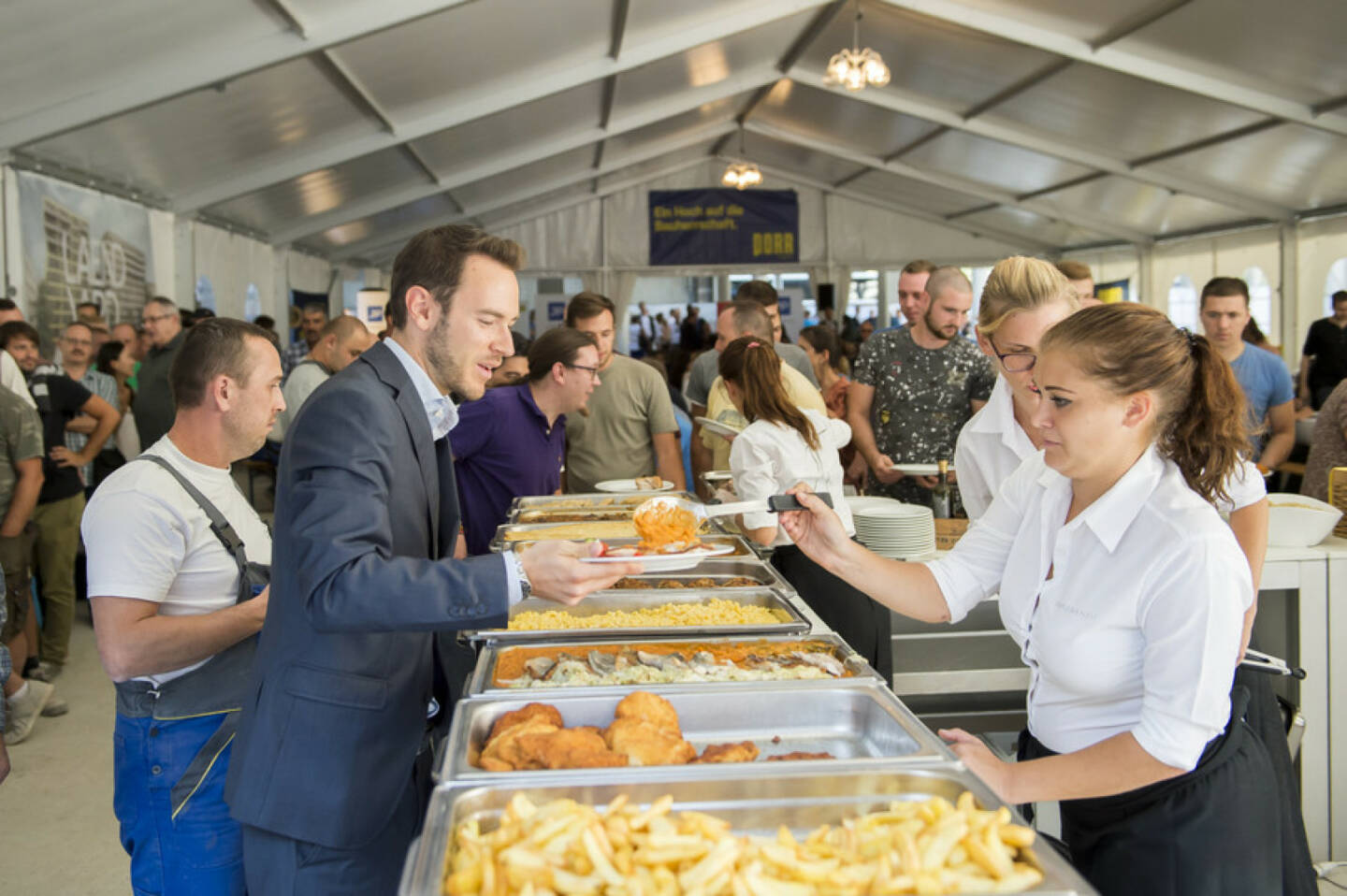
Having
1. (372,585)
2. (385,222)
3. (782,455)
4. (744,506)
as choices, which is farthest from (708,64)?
(372,585)

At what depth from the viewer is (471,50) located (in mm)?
7109

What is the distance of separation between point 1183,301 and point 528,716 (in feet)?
45.3

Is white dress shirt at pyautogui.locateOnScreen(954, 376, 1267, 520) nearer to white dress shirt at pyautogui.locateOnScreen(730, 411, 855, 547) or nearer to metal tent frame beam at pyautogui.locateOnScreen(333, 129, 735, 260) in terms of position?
white dress shirt at pyautogui.locateOnScreen(730, 411, 855, 547)

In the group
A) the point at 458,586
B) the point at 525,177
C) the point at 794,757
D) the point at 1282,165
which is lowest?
the point at 794,757

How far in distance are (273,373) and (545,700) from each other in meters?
0.89

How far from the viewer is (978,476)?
2350mm

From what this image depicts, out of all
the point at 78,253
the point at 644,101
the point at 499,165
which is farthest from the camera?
the point at 499,165

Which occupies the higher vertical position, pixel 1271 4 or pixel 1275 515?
pixel 1271 4

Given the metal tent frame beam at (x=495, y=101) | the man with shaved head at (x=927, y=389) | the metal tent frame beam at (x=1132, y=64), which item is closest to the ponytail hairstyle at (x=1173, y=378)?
the man with shaved head at (x=927, y=389)

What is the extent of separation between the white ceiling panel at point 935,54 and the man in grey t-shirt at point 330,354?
209 inches

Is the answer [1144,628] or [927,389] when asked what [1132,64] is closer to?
[927,389]

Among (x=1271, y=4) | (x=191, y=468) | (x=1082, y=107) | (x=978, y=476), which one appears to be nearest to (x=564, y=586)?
(x=191, y=468)

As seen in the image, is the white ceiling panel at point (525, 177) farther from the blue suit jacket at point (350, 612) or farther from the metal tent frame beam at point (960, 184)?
the blue suit jacket at point (350, 612)

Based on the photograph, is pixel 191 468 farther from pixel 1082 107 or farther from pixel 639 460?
pixel 1082 107
